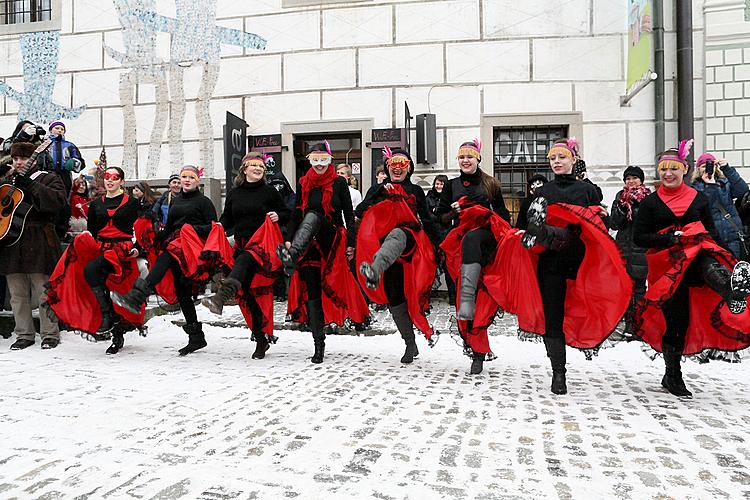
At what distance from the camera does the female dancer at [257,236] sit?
5.39 meters

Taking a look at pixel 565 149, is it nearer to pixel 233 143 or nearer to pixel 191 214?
pixel 191 214

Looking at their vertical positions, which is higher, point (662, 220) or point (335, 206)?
point (335, 206)

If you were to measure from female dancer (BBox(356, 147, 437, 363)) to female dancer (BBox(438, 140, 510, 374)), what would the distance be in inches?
9.1

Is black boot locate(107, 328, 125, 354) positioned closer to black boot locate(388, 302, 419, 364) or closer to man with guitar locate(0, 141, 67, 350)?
man with guitar locate(0, 141, 67, 350)

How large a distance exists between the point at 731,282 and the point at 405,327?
254cm

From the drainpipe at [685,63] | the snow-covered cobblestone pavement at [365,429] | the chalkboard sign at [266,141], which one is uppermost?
the drainpipe at [685,63]

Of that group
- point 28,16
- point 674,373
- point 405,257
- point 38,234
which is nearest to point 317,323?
point 405,257

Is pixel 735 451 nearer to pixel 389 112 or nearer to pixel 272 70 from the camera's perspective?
pixel 389 112

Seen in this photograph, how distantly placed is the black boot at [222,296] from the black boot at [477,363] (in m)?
2.05

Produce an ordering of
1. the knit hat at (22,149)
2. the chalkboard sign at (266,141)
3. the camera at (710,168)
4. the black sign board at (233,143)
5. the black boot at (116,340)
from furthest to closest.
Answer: the chalkboard sign at (266,141) → the black sign board at (233,143) → the camera at (710,168) → the knit hat at (22,149) → the black boot at (116,340)

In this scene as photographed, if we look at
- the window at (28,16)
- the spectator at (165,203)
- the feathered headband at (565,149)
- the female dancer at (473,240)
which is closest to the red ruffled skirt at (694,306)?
the feathered headband at (565,149)

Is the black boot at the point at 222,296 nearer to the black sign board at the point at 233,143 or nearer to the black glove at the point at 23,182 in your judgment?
the black glove at the point at 23,182

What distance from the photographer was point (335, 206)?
5.47 m

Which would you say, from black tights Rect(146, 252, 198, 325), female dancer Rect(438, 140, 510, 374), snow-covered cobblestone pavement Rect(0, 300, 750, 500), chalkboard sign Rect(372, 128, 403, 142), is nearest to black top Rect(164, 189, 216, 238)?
black tights Rect(146, 252, 198, 325)
